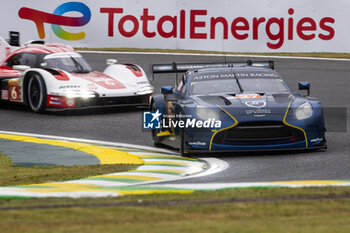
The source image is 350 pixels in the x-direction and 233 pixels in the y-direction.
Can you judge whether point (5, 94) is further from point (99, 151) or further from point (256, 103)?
point (256, 103)

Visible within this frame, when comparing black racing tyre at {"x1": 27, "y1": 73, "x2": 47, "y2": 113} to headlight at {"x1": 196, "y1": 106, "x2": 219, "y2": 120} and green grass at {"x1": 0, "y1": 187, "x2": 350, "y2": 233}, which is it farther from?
green grass at {"x1": 0, "y1": 187, "x2": 350, "y2": 233}

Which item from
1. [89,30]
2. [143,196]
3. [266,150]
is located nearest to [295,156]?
[266,150]

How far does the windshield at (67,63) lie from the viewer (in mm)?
14539

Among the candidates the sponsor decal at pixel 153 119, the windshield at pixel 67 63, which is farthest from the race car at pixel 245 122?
the windshield at pixel 67 63

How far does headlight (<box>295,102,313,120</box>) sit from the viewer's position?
30.9 feet

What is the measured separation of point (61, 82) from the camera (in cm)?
1391

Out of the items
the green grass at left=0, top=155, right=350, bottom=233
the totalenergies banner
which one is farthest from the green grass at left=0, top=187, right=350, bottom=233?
the totalenergies banner

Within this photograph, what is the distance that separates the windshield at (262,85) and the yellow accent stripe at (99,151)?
1.82 meters

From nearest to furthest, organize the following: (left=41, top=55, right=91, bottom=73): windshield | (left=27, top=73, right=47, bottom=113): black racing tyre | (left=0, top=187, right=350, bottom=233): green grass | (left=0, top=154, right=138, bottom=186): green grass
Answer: (left=0, top=187, right=350, bottom=233): green grass < (left=0, top=154, right=138, bottom=186): green grass < (left=27, top=73, right=47, bottom=113): black racing tyre < (left=41, top=55, right=91, bottom=73): windshield

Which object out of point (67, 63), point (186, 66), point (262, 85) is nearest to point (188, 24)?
point (67, 63)

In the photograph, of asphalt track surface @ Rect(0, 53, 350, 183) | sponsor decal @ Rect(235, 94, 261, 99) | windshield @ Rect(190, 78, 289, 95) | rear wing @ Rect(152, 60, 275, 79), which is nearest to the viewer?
asphalt track surface @ Rect(0, 53, 350, 183)

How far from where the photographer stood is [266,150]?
930 cm

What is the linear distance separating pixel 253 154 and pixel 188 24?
42.1 feet

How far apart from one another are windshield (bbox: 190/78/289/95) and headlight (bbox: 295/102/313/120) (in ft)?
2.82
